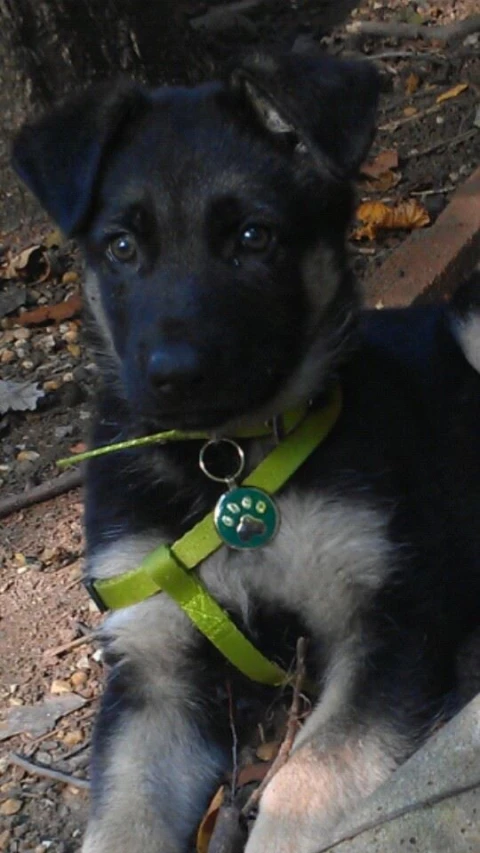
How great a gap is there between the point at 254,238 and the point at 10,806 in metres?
1.57

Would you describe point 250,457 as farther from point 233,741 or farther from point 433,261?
point 433,261

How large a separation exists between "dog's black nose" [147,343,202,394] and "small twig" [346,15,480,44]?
4.87m

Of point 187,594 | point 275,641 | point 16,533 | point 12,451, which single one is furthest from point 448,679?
point 12,451

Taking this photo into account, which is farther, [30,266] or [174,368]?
[30,266]

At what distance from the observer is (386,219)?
19.6 ft

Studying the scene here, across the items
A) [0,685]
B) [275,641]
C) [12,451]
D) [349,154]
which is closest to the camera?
[349,154]

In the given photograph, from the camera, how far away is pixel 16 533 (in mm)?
4734

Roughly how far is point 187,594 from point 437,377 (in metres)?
1.10

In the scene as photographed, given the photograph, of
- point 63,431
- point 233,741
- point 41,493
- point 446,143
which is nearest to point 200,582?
point 233,741

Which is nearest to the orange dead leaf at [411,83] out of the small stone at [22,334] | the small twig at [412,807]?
the small stone at [22,334]

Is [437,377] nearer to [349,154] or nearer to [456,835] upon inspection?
[349,154]

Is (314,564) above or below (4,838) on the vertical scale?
above

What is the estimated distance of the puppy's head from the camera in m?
3.24

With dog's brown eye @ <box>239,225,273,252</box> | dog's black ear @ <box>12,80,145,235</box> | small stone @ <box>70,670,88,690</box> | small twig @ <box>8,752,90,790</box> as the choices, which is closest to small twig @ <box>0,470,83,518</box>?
small stone @ <box>70,670,88,690</box>
